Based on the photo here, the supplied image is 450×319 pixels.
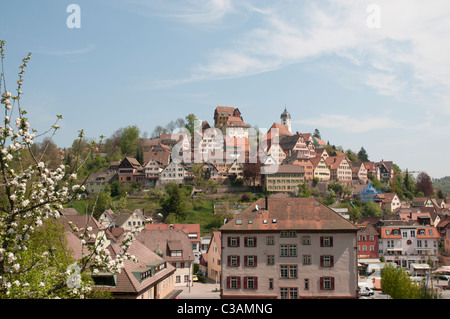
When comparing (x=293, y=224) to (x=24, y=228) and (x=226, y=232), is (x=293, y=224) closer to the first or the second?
(x=226, y=232)

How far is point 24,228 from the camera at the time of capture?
7.71m

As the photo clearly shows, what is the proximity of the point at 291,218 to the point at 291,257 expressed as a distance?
2591mm

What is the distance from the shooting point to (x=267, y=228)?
28953 millimetres

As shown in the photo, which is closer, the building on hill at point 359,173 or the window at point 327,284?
the window at point 327,284

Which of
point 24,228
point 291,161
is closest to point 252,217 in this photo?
point 24,228

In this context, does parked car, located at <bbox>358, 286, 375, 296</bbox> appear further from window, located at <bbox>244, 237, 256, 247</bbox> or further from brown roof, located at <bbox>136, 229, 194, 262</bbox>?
brown roof, located at <bbox>136, 229, 194, 262</bbox>

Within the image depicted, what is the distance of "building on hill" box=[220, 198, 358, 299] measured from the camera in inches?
1098

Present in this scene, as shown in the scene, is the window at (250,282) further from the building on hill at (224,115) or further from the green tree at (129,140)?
the building on hill at (224,115)

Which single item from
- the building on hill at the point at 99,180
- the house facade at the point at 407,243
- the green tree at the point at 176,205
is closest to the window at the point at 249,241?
the house facade at the point at 407,243

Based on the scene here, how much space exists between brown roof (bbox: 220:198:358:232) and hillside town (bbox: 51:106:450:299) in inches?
2.6

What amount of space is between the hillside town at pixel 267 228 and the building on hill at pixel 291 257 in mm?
64

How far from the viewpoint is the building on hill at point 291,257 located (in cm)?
2789

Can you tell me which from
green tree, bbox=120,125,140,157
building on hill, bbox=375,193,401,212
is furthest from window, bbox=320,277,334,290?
green tree, bbox=120,125,140,157

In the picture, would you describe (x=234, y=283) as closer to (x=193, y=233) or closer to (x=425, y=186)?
(x=193, y=233)
